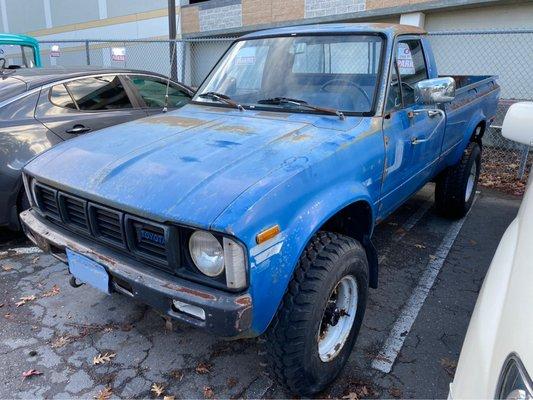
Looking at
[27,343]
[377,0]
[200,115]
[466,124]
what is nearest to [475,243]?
[466,124]

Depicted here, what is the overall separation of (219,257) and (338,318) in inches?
38.0

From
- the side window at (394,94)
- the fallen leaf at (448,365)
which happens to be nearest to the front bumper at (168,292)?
the fallen leaf at (448,365)

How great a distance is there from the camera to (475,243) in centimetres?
438

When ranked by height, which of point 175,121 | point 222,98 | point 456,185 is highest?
point 222,98

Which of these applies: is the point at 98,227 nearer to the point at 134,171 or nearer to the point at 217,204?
the point at 134,171

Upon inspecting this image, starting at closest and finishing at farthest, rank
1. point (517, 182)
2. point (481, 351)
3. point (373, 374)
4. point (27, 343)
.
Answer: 1. point (481, 351)
2. point (373, 374)
3. point (27, 343)
4. point (517, 182)

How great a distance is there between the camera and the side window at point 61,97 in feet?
14.5

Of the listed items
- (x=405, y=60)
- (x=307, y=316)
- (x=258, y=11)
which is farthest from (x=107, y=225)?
(x=258, y=11)

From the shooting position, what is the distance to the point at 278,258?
1895 millimetres

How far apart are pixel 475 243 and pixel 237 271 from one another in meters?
3.42

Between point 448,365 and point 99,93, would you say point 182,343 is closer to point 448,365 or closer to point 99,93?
point 448,365

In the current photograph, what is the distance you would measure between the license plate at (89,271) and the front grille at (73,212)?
0.15m

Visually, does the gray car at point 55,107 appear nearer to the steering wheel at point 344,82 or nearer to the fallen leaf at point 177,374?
the fallen leaf at point 177,374

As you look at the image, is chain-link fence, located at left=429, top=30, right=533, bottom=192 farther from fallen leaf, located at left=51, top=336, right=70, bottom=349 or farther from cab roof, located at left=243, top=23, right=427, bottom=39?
fallen leaf, located at left=51, top=336, right=70, bottom=349
